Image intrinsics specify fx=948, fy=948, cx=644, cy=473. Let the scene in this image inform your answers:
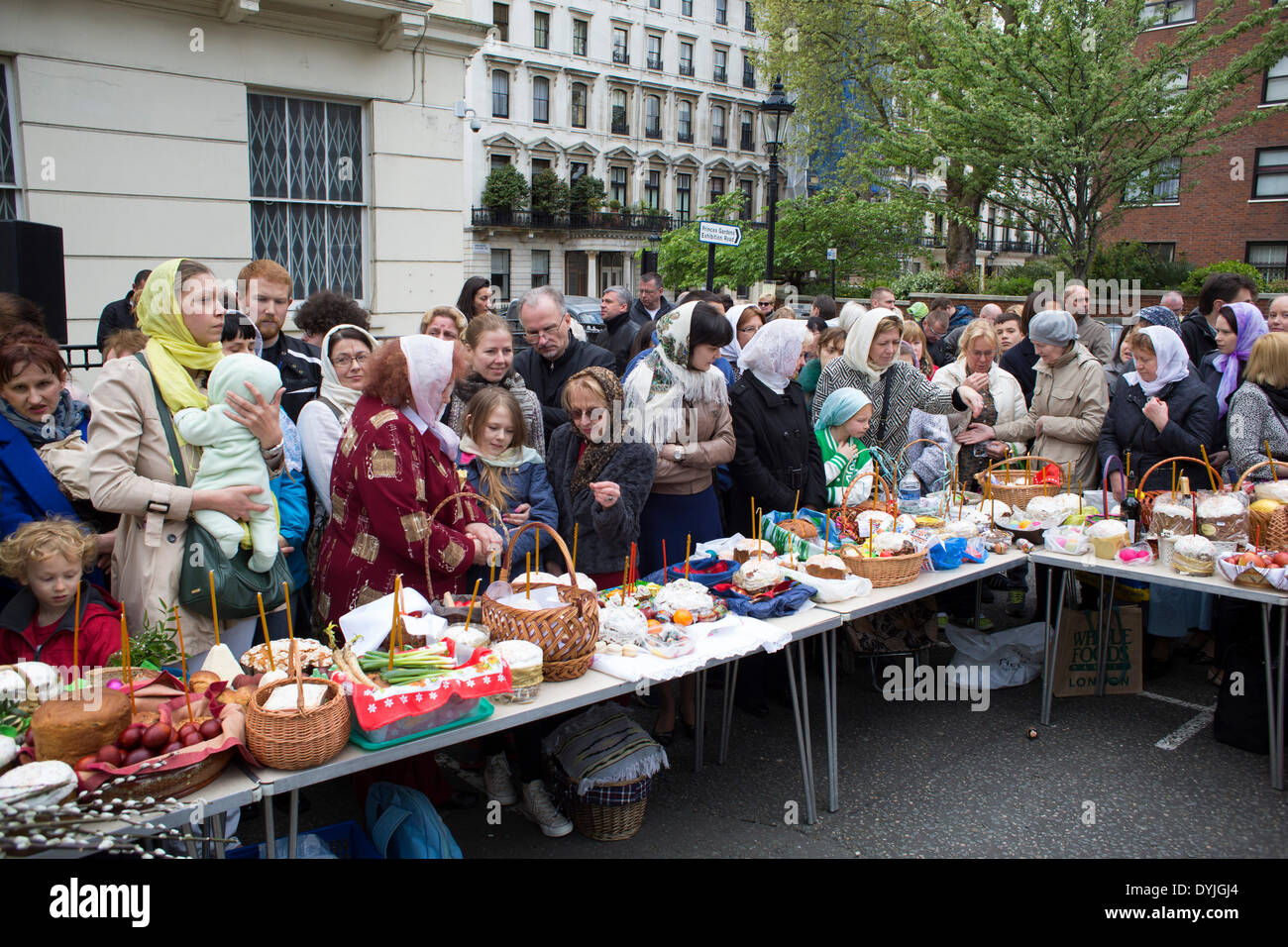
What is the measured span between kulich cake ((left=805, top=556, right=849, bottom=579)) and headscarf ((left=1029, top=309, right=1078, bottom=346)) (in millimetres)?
2636

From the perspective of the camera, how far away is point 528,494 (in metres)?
4.19

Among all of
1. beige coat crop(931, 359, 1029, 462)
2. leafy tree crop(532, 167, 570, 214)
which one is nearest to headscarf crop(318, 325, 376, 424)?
beige coat crop(931, 359, 1029, 462)

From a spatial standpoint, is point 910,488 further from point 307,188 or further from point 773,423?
point 307,188

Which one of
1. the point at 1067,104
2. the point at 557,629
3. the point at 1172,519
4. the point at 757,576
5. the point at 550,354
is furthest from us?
the point at 1067,104

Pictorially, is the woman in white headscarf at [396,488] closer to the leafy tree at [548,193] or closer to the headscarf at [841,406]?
the headscarf at [841,406]

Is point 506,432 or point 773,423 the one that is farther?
point 773,423

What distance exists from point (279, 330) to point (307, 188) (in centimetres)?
469

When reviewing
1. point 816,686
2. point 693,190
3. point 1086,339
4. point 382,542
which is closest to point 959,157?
point 1086,339

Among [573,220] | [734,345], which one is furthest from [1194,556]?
[573,220]

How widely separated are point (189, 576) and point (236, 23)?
23.3 feet

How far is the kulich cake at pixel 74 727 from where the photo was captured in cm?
226

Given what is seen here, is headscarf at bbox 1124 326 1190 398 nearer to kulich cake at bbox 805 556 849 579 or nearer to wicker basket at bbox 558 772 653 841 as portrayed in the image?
kulich cake at bbox 805 556 849 579
